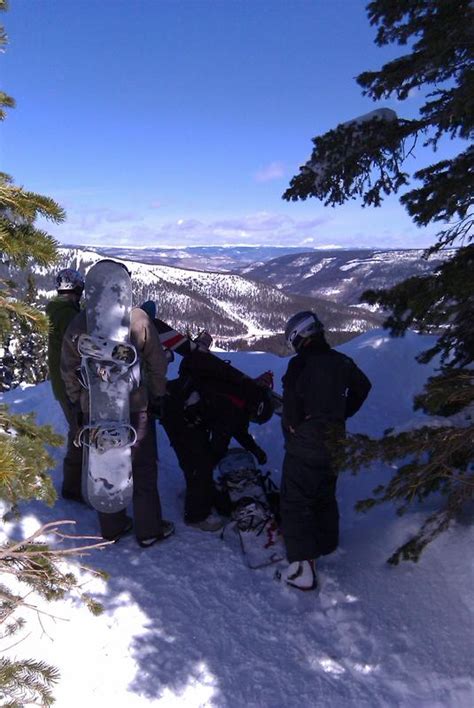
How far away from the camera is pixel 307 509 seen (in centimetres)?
427

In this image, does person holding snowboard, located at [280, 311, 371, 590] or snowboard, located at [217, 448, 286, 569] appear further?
snowboard, located at [217, 448, 286, 569]

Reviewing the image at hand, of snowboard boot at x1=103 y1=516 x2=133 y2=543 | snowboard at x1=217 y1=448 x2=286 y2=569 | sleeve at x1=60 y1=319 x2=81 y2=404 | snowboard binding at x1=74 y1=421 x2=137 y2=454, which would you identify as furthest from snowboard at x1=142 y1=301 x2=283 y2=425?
snowboard boot at x1=103 y1=516 x2=133 y2=543

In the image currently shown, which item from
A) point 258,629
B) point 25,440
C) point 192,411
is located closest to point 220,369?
point 192,411

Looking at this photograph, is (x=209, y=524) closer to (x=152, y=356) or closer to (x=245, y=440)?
(x=245, y=440)

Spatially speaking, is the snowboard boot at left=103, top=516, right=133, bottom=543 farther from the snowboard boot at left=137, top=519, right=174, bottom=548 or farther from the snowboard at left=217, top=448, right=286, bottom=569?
the snowboard at left=217, top=448, right=286, bottom=569

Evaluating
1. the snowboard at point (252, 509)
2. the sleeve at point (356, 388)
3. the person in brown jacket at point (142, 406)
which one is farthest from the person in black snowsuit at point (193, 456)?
the sleeve at point (356, 388)

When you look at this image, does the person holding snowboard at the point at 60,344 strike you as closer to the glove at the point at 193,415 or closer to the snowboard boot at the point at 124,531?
the snowboard boot at the point at 124,531

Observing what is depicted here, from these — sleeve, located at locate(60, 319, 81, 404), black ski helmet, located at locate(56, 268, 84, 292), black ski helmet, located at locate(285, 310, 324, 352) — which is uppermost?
black ski helmet, located at locate(56, 268, 84, 292)

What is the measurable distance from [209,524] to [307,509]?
1181 millimetres

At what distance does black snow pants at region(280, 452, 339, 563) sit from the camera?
4141mm

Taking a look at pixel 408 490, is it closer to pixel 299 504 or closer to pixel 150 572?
pixel 299 504

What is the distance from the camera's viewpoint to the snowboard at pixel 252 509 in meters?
4.45

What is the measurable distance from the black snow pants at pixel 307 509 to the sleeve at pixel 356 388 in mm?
685

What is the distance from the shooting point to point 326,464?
13.9 feet
